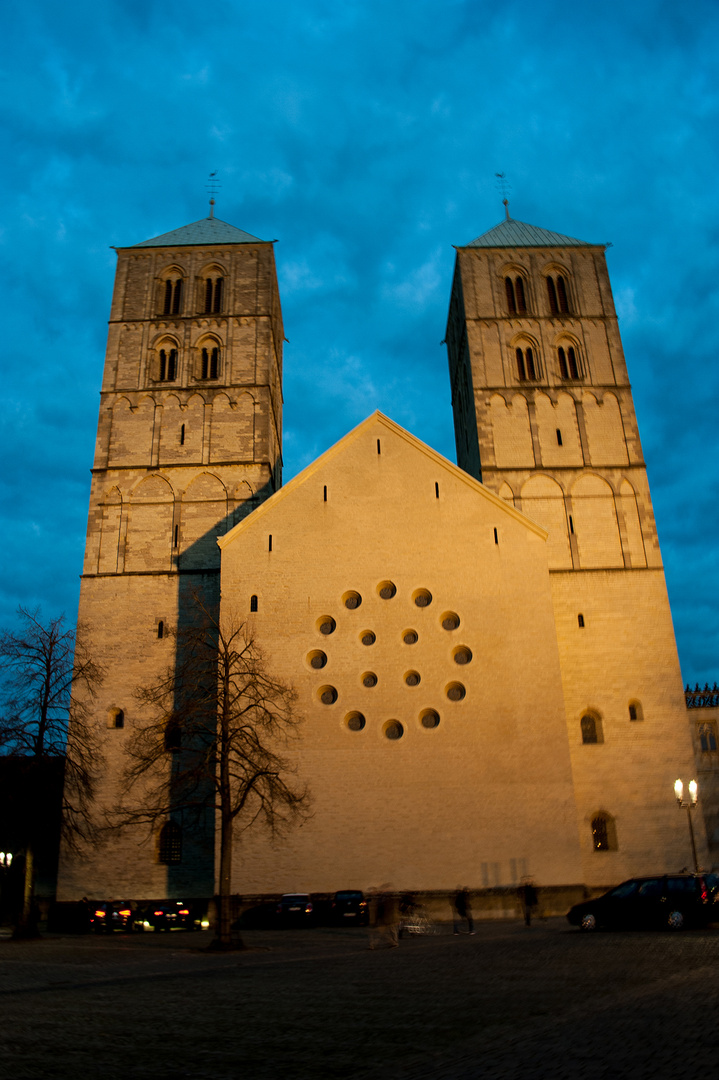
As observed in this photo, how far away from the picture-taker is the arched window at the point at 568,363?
36812mm

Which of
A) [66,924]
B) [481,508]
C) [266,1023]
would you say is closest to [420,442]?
[481,508]

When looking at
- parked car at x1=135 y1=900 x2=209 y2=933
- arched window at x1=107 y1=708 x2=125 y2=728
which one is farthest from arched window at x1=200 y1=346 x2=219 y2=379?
parked car at x1=135 y1=900 x2=209 y2=933

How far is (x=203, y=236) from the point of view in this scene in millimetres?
41281

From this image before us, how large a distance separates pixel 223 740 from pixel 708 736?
22574mm

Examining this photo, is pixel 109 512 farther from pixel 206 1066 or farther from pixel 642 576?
pixel 206 1066

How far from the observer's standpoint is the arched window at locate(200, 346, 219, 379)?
37.2 m

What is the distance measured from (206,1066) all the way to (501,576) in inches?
948

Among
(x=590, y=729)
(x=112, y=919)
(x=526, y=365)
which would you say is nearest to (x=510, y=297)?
(x=526, y=365)

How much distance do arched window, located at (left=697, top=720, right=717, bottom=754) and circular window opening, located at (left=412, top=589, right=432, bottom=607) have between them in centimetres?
1379

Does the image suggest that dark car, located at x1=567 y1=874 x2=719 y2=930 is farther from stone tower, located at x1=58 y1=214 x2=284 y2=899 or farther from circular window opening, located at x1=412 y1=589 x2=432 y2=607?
stone tower, located at x1=58 y1=214 x2=284 y2=899

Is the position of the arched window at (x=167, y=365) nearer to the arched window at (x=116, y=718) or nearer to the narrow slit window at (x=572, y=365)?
the arched window at (x=116, y=718)

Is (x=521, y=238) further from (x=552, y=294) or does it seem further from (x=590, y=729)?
(x=590, y=729)

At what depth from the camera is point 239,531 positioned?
3053cm

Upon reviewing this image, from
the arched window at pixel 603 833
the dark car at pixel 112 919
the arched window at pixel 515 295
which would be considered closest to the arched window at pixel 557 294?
the arched window at pixel 515 295
